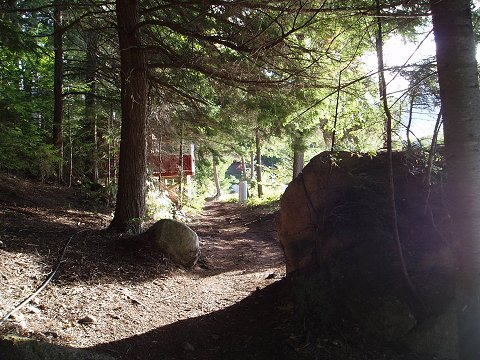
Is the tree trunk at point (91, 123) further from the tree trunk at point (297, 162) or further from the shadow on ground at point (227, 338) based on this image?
the shadow on ground at point (227, 338)

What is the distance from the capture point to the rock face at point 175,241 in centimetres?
738

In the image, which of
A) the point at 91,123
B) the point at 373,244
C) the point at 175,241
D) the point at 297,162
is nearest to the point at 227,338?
the point at 373,244

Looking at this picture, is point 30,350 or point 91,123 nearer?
point 30,350

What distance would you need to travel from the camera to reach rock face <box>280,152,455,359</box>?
11.8ft

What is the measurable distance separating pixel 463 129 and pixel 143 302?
4.51 m

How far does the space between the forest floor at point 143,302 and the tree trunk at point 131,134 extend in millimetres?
580

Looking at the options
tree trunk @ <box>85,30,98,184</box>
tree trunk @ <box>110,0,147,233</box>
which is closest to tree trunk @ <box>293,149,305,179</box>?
tree trunk @ <box>85,30,98,184</box>

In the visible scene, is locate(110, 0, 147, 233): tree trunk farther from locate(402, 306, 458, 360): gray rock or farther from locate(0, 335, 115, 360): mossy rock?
locate(402, 306, 458, 360): gray rock

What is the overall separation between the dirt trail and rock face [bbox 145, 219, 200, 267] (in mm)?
251

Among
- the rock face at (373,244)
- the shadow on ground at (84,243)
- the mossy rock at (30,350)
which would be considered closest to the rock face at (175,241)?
the shadow on ground at (84,243)

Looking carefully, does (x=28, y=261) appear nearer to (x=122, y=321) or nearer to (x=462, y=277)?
(x=122, y=321)

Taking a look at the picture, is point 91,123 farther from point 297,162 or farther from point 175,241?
point 297,162

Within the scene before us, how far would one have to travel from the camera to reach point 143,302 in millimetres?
5535

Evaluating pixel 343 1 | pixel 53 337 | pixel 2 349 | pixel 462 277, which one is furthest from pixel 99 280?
pixel 343 1
